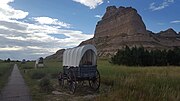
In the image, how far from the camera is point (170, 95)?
35.9 feet

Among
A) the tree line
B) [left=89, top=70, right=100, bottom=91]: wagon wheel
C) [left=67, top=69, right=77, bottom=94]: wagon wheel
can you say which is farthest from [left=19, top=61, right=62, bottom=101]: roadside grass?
the tree line

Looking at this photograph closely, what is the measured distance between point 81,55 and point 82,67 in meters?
0.85

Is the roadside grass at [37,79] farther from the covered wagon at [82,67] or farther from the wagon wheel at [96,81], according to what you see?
the wagon wheel at [96,81]

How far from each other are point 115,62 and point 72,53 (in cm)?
3203

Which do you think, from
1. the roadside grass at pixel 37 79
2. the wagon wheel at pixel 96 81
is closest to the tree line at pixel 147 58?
the roadside grass at pixel 37 79

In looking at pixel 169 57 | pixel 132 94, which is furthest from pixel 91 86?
pixel 169 57

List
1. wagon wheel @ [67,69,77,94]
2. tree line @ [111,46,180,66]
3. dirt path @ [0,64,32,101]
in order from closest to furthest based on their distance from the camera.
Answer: dirt path @ [0,64,32,101] < wagon wheel @ [67,69,77,94] < tree line @ [111,46,180,66]

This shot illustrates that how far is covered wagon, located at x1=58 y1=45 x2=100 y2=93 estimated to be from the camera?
18.1 m

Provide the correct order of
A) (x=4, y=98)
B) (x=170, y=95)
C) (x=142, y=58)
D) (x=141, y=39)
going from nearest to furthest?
(x=170, y=95) → (x=4, y=98) → (x=142, y=58) → (x=141, y=39)

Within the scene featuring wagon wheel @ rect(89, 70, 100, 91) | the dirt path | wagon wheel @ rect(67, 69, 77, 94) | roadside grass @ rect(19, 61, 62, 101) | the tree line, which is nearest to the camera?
the dirt path

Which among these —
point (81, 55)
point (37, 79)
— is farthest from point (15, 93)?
point (37, 79)

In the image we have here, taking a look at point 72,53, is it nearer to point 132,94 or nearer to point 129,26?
point 132,94

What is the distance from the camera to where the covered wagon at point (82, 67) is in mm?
18125

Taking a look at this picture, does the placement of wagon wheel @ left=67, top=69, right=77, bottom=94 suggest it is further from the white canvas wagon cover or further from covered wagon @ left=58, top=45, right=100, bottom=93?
the white canvas wagon cover
